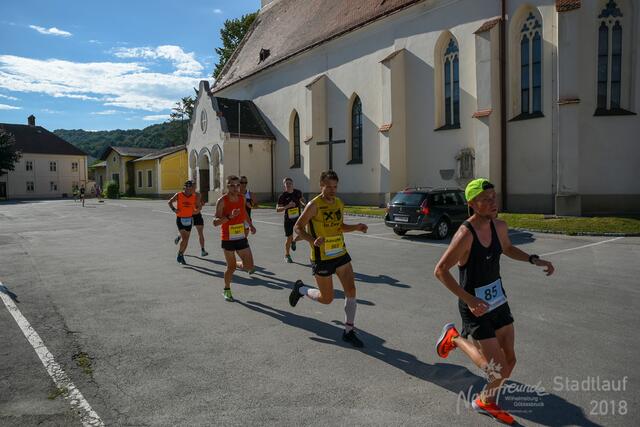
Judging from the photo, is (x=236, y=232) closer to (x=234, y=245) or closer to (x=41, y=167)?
(x=234, y=245)

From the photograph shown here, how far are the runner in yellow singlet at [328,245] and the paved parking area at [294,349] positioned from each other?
0.45 m

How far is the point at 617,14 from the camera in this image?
19.0 meters

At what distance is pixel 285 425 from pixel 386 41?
2569cm

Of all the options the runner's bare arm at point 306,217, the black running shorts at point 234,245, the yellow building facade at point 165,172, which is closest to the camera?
the runner's bare arm at point 306,217

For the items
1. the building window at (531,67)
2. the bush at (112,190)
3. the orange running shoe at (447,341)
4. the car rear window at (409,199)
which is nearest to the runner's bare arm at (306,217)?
the orange running shoe at (447,341)

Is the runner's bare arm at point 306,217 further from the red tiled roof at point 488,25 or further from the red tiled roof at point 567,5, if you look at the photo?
the red tiled roof at point 488,25

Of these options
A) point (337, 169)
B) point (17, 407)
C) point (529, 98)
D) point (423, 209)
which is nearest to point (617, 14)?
point (529, 98)

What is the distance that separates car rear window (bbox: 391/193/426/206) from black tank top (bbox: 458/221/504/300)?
10970 mm

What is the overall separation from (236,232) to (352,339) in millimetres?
3136

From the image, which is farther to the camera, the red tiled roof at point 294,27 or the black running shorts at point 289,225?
the red tiled roof at point 294,27

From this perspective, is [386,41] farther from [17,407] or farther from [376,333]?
[17,407]

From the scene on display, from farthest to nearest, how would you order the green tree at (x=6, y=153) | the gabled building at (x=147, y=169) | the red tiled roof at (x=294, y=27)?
the green tree at (x=6, y=153) < the gabled building at (x=147, y=169) < the red tiled roof at (x=294, y=27)

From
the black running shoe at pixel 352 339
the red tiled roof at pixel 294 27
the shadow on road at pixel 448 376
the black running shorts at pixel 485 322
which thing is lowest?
the shadow on road at pixel 448 376

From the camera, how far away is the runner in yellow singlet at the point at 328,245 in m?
5.28
